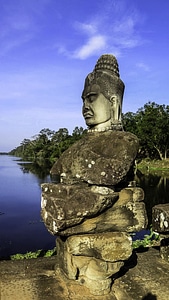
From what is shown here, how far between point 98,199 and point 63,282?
1239 millimetres

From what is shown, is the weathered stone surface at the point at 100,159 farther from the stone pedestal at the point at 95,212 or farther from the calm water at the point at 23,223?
the calm water at the point at 23,223

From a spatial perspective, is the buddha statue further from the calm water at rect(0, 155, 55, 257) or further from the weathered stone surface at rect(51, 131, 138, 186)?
the calm water at rect(0, 155, 55, 257)

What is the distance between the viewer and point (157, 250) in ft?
17.4

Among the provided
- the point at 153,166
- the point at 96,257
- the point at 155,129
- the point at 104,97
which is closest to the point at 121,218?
the point at 96,257

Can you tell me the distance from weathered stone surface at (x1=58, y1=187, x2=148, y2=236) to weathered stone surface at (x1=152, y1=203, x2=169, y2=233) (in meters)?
0.50

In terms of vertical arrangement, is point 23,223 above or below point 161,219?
below

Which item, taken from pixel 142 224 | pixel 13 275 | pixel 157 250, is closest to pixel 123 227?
pixel 142 224

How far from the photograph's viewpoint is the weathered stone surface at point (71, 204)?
336 centimetres

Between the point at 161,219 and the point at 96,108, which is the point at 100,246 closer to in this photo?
the point at 161,219

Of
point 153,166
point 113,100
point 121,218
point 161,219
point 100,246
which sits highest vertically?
point 113,100

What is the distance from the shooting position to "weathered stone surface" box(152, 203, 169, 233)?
420cm

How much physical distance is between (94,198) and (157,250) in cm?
258

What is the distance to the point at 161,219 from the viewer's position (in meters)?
4.29

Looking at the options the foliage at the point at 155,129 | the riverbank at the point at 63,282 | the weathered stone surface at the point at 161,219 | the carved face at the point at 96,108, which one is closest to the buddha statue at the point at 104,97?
the carved face at the point at 96,108
